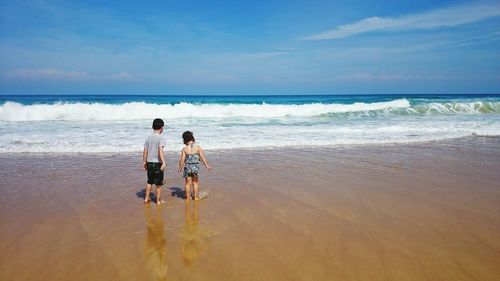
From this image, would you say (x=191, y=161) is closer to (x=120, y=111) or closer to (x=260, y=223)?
(x=260, y=223)

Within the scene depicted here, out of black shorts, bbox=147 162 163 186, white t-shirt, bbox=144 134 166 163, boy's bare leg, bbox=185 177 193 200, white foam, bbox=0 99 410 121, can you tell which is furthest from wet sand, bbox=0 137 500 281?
white foam, bbox=0 99 410 121

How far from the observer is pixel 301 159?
898cm

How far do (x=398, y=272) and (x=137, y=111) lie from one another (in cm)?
2607

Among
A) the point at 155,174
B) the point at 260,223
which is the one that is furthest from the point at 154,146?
the point at 260,223

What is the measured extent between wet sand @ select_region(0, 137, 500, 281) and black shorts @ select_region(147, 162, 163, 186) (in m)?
0.35

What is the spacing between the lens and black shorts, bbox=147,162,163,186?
5.88 metres

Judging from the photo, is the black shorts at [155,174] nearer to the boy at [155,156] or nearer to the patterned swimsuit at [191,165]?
the boy at [155,156]

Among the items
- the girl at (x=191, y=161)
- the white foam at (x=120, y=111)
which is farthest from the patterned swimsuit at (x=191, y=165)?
the white foam at (x=120, y=111)

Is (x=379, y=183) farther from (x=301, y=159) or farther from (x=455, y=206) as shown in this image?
(x=301, y=159)

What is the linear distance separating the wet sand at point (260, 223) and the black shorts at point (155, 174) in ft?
1.16

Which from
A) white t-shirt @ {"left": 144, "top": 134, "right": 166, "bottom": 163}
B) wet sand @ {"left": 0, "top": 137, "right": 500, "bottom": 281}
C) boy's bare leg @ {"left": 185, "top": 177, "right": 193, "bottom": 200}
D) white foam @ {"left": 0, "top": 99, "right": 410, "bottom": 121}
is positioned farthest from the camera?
white foam @ {"left": 0, "top": 99, "right": 410, "bottom": 121}

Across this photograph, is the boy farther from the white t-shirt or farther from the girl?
the girl

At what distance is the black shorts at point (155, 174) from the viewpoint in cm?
588

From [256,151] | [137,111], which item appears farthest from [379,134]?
[137,111]
